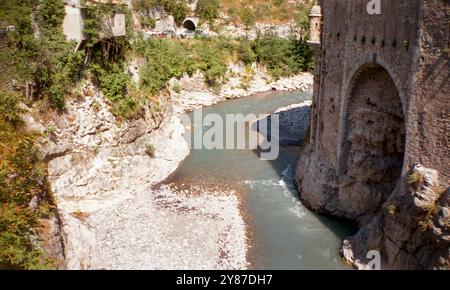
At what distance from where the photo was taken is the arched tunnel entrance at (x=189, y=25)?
174 feet

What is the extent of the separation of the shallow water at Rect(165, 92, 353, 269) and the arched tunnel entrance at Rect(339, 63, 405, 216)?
5.14 ft

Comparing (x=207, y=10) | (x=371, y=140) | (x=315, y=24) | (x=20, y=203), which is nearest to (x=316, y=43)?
(x=315, y=24)

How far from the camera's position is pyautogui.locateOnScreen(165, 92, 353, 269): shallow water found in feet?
50.8

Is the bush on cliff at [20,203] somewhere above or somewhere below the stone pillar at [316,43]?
below

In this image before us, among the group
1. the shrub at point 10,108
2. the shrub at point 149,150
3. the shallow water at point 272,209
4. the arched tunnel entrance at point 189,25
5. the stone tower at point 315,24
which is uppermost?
the arched tunnel entrance at point 189,25

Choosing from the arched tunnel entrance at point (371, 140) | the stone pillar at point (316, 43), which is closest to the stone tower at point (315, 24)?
the stone pillar at point (316, 43)

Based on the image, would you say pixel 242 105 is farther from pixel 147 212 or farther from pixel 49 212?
pixel 49 212

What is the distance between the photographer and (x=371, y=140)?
16312mm

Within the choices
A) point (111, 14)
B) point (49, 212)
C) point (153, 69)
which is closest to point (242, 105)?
point (153, 69)

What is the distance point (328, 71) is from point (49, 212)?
39.6 feet

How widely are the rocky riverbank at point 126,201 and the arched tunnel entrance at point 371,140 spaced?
483 centimetres

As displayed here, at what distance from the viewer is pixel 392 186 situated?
642 inches

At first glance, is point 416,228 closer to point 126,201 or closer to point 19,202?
point 19,202

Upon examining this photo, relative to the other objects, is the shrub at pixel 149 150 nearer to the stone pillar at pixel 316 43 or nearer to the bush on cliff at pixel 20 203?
the stone pillar at pixel 316 43
